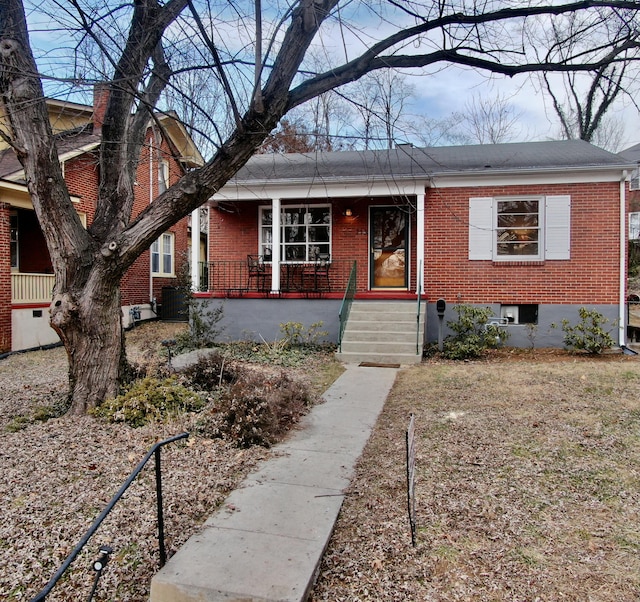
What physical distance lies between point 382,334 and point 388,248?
3165 millimetres

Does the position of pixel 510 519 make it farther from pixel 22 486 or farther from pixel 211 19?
pixel 211 19

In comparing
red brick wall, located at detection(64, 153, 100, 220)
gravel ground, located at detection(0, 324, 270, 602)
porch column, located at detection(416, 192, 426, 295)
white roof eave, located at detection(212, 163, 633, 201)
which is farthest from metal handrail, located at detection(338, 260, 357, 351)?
red brick wall, located at detection(64, 153, 100, 220)

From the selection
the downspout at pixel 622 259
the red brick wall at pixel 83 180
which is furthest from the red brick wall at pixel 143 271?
the downspout at pixel 622 259

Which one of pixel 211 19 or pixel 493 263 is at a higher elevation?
pixel 211 19

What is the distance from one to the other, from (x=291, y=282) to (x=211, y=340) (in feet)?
8.84

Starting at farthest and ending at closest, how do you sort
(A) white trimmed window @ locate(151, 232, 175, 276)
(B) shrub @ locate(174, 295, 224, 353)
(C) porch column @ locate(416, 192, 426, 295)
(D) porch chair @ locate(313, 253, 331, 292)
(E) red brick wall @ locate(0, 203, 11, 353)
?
(A) white trimmed window @ locate(151, 232, 175, 276) < (D) porch chair @ locate(313, 253, 331, 292) < (C) porch column @ locate(416, 192, 426, 295) < (B) shrub @ locate(174, 295, 224, 353) < (E) red brick wall @ locate(0, 203, 11, 353)

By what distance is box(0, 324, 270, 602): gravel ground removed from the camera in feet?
8.70

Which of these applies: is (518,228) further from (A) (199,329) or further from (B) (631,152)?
(B) (631,152)

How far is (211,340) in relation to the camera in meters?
10.8

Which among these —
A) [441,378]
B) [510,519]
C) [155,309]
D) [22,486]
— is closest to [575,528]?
[510,519]

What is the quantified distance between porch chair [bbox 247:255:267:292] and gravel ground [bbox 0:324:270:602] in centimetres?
719

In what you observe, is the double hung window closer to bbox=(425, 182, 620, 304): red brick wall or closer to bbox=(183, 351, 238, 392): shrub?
bbox=(425, 182, 620, 304): red brick wall

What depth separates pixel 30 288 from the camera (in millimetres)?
11320

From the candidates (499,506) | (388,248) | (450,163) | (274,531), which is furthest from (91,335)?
(450,163)
